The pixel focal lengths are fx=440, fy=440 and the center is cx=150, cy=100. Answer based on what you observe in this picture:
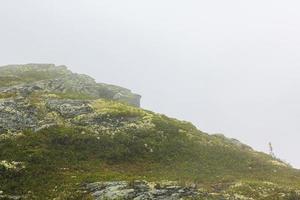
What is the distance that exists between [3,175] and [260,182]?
23284mm

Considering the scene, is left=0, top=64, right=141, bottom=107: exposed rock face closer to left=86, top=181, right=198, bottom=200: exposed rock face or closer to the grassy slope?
the grassy slope

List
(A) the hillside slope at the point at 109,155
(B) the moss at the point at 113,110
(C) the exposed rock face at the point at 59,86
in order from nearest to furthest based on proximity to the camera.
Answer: (A) the hillside slope at the point at 109,155 → (B) the moss at the point at 113,110 → (C) the exposed rock face at the point at 59,86

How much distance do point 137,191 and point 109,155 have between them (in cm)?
1070

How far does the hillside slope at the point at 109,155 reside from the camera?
123ft

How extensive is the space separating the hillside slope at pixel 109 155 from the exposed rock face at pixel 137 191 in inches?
31.4

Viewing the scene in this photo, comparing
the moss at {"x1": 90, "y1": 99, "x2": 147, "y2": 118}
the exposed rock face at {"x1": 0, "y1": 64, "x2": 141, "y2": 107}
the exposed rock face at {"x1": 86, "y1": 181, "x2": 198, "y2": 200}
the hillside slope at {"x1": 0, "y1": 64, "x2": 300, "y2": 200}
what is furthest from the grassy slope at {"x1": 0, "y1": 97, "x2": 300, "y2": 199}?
the exposed rock face at {"x1": 0, "y1": 64, "x2": 141, "y2": 107}

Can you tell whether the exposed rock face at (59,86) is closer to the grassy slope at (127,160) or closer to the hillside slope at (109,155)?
Result: the hillside slope at (109,155)

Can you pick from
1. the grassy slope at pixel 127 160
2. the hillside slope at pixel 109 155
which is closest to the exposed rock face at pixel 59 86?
the hillside slope at pixel 109 155

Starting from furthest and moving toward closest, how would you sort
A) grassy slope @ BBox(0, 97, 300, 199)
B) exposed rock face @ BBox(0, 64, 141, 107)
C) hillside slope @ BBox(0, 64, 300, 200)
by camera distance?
exposed rock face @ BBox(0, 64, 141, 107) < grassy slope @ BBox(0, 97, 300, 199) < hillside slope @ BBox(0, 64, 300, 200)

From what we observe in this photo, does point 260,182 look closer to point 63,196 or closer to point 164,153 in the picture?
point 164,153

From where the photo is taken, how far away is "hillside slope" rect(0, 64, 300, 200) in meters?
37.6

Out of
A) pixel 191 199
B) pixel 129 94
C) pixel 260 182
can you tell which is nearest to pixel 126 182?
pixel 191 199

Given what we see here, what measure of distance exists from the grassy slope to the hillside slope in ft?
0.29

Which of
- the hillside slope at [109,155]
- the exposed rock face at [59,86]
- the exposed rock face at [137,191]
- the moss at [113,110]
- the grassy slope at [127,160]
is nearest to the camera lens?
the exposed rock face at [137,191]
